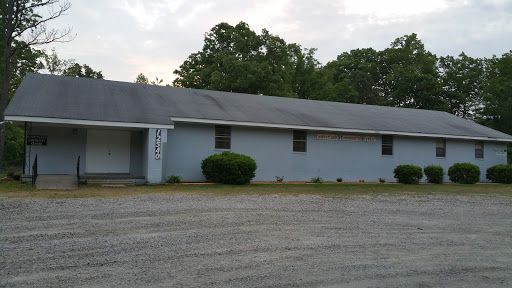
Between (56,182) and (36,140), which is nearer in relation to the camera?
(56,182)

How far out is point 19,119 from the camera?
13102 mm

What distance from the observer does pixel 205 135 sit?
17016 millimetres

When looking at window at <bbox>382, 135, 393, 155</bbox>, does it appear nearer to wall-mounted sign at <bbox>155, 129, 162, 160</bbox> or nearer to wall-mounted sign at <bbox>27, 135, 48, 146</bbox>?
wall-mounted sign at <bbox>155, 129, 162, 160</bbox>

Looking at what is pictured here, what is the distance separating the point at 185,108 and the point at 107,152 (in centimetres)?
382

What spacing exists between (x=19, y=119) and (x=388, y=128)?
53.6 feet

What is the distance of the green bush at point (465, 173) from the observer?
20.7m

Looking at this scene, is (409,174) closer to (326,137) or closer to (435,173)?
(435,173)

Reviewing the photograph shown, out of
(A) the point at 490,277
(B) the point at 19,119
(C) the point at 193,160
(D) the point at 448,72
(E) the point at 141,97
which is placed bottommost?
(A) the point at 490,277

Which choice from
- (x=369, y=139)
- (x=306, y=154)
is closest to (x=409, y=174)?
(x=369, y=139)

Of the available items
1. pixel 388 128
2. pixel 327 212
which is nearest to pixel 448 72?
pixel 388 128

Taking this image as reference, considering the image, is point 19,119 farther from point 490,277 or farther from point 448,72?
point 448,72

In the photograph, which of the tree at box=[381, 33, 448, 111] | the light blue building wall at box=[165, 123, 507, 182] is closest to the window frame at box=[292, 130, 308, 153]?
the light blue building wall at box=[165, 123, 507, 182]

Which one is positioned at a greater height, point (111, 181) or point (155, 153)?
point (155, 153)

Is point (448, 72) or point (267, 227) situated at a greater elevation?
point (448, 72)
